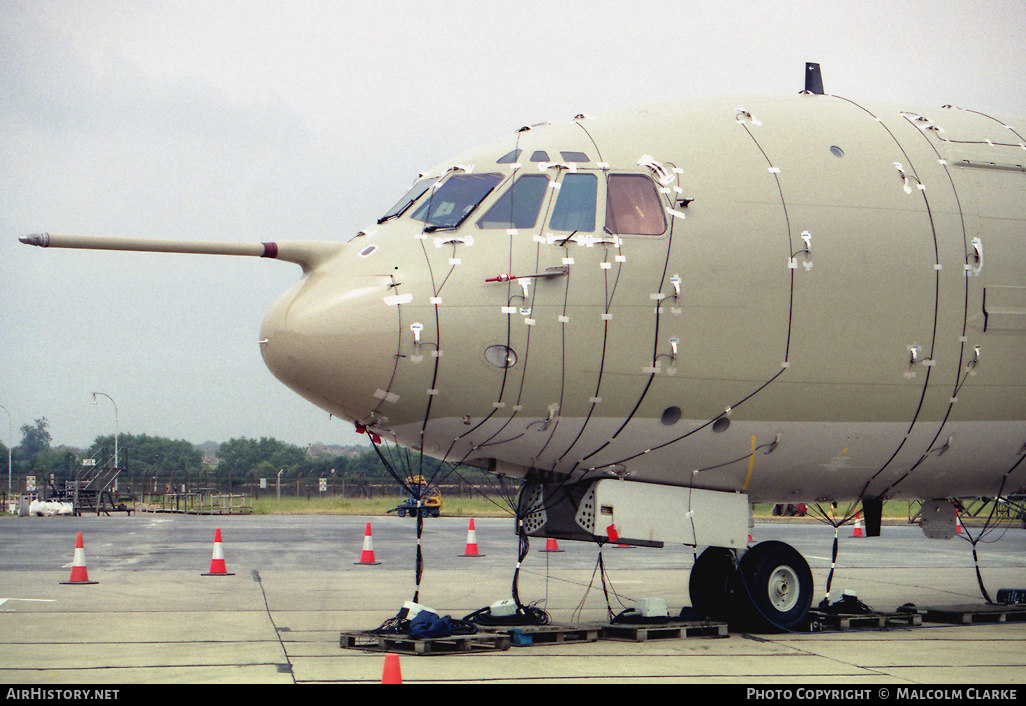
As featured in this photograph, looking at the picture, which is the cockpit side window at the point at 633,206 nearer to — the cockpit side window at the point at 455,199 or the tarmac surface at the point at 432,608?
the cockpit side window at the point at 455,199

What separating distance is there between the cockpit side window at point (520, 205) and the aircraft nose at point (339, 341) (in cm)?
132

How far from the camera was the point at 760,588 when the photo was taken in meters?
12.9

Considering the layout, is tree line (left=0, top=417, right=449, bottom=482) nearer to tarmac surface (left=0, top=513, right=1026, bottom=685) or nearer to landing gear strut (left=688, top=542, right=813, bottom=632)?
tarmac surface (left=0, top=513, right=1026, bottom=685)

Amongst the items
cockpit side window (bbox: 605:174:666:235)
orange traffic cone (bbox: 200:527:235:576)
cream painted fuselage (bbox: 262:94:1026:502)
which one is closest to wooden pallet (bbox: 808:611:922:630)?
cream painted fuselage (bbox: 262:94:1026:502)

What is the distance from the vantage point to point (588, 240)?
11.7m

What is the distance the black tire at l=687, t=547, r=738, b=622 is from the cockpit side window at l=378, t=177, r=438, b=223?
214 inches

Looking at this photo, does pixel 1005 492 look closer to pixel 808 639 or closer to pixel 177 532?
pixel 808 639

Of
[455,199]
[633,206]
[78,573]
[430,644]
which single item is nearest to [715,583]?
[430,644]

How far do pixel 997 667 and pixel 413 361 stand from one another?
21.0ft

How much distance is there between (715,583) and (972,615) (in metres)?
3.88

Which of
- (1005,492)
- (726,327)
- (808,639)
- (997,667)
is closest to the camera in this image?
(997,667)

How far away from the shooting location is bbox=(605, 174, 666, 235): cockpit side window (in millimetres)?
11844

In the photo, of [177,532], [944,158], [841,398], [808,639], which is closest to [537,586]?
[808,639]

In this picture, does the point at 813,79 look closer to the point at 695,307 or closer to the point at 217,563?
the point at 695,307
